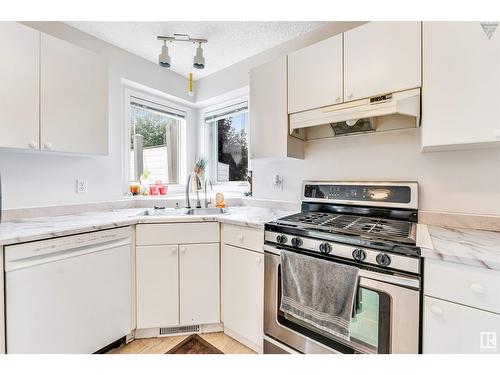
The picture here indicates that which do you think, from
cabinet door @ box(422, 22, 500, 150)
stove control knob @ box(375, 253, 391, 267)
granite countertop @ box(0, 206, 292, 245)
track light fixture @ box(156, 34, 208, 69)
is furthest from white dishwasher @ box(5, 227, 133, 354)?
cabinet door @ box(422, 22, 500, 150)

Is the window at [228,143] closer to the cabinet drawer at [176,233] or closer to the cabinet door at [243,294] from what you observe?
the cabinet drawer at [176,233]

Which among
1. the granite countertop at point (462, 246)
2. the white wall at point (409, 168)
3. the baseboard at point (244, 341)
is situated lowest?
the baseboard at point (244, 341)

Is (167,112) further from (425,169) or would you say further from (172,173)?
(425,169)

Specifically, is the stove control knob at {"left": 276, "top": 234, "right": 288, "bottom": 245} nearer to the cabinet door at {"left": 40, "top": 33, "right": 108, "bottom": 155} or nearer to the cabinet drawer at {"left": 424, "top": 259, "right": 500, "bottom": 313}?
the cabinet drawer at {"left": 424, "top": 259, "right": 500, "bottom": 313}

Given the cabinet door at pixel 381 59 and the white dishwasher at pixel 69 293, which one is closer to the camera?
the white dishwasher at pixel 69 293

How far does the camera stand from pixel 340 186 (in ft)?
5.80

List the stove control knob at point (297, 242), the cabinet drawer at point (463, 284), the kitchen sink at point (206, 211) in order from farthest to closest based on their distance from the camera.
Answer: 1. the kitchen sink at point (206, 211)
2. the stove control knob at point (297, 242)
3. the cabinet drawer at point (463, 284)

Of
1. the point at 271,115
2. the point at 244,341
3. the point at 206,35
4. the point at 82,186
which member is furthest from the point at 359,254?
the point at 82,186

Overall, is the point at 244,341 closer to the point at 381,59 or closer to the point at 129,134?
the point at 381,59

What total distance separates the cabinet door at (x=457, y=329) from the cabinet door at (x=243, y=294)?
34.0 inches

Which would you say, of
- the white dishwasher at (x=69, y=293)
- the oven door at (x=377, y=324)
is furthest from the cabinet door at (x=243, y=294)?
the white dishwasher at (x=69, y=293)

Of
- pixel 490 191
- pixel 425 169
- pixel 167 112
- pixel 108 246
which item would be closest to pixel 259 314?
pixel 108 246

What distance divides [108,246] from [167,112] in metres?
1.77

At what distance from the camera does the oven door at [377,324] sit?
1.00m
